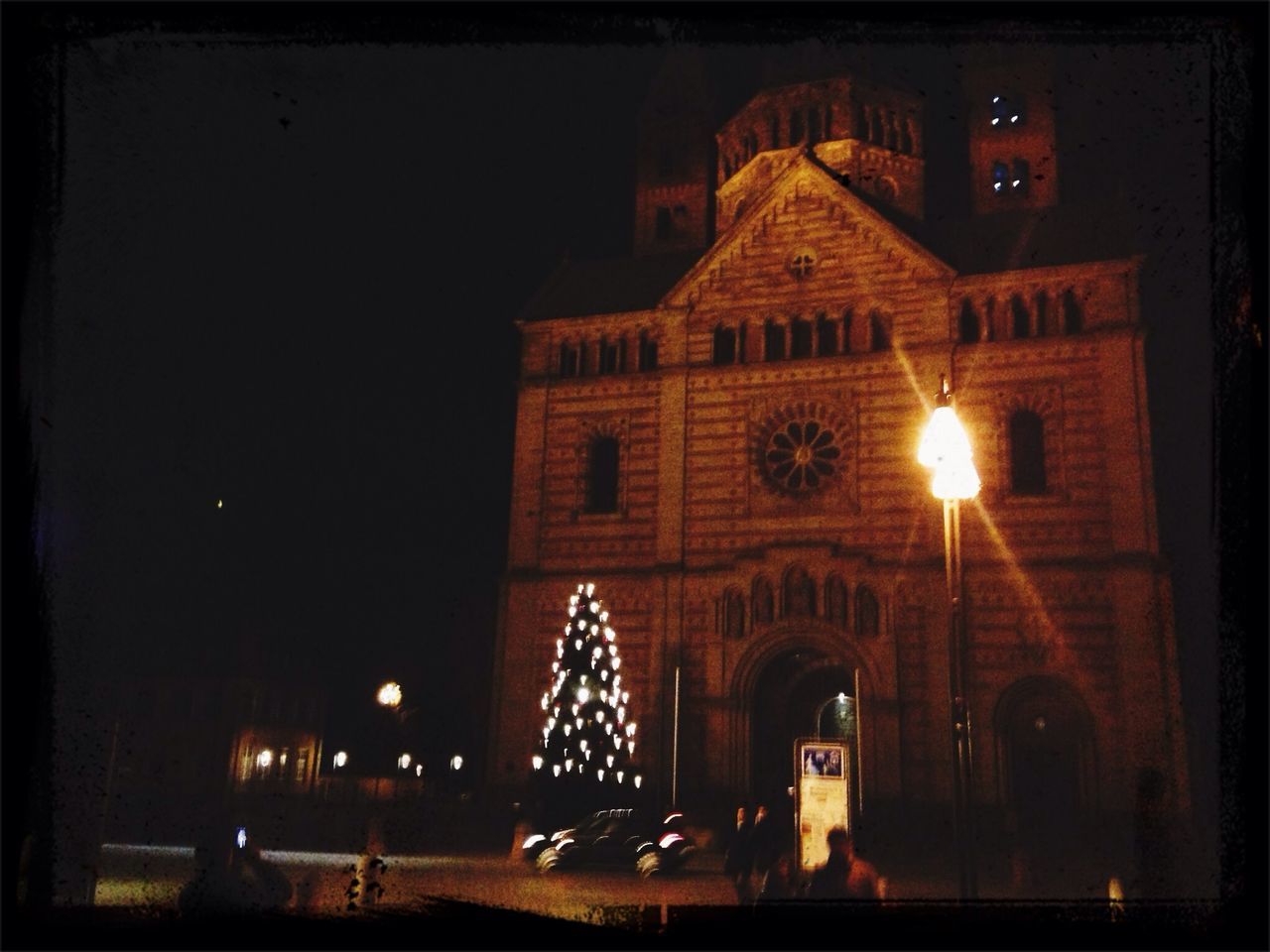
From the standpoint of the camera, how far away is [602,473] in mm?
34094

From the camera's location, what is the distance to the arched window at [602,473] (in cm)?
3362

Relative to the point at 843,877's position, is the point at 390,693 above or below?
above

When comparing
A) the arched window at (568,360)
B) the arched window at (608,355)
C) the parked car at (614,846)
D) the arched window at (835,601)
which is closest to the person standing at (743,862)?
the parked car at (614,846)

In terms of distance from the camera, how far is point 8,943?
395 inches

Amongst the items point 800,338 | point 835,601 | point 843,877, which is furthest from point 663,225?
point 843,877

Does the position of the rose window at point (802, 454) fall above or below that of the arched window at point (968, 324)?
below

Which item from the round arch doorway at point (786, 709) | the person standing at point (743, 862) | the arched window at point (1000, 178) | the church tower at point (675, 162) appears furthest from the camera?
the church tower at point (675, 162)

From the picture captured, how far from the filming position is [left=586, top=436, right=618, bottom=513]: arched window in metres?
33.6

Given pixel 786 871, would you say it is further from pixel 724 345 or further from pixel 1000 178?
→ pixel 1000 178

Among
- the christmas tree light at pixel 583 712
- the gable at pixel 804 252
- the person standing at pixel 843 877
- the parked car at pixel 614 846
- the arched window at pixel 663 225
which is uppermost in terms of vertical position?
the arched window at pixel 663 225

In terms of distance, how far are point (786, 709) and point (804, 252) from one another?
1303 centimetres

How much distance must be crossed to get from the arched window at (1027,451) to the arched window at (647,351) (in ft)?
34.4

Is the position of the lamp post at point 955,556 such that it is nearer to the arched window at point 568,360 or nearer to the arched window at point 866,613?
the arched window at point 866,613

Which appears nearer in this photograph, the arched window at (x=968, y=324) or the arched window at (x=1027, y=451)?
the arched window at (x=1027, y=451)
